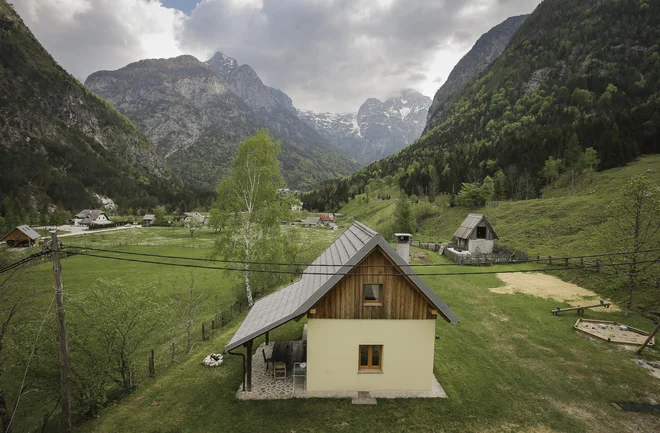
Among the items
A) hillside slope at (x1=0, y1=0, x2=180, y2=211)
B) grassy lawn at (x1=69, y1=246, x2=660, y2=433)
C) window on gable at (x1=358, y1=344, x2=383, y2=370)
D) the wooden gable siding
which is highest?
hillside slope at (x1=0, y1=0, x2=180, y2=211)

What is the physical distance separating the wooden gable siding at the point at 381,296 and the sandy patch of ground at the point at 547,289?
21713 millimetres

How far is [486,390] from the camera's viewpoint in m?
15.1

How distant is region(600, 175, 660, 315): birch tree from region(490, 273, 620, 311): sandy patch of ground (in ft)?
11.1

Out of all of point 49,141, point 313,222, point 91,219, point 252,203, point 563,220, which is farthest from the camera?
point 49,141

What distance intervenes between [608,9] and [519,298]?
8849 inches

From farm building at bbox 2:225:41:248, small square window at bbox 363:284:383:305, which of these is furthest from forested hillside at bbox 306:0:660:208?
farm building at bbox 2:225:41:248

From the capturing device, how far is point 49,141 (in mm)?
160375

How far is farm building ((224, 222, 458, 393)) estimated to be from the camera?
13.6 metres

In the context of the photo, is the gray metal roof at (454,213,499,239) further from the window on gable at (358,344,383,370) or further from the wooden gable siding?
the window on gable at (358,344,383,370)

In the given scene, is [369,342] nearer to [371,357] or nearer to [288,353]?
[371,357]

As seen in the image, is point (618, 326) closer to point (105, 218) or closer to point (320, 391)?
point (320, 391)

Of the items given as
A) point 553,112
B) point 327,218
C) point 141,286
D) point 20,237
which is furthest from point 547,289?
point 553,112

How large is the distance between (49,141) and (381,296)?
214780 mm

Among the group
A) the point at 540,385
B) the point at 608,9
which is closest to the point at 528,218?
the point at 540,385
